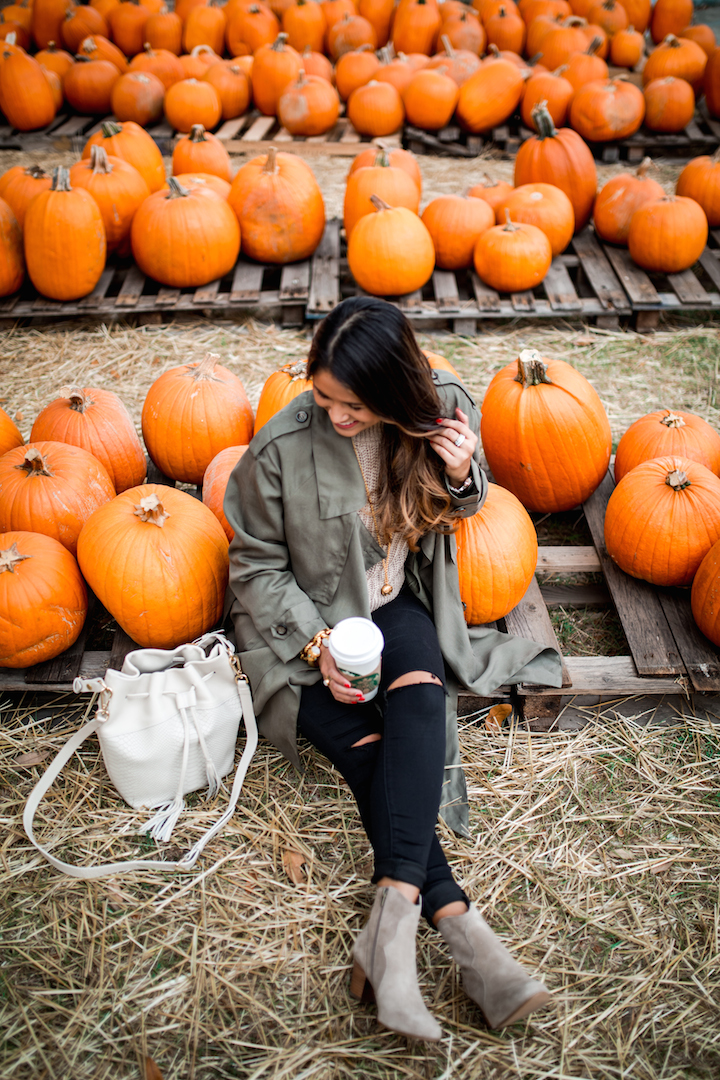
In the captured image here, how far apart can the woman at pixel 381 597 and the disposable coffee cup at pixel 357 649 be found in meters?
0.09

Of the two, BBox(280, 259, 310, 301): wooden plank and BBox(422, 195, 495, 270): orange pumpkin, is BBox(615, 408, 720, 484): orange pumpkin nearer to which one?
BBox(422, 195, 495, 270): orange pumpkin

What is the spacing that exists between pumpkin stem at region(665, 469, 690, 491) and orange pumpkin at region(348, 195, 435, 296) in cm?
251

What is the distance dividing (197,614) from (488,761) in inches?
43.9

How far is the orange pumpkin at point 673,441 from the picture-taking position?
2.95m

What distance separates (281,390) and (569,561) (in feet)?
4.51

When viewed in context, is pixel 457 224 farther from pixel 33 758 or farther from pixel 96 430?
pixel 33 758

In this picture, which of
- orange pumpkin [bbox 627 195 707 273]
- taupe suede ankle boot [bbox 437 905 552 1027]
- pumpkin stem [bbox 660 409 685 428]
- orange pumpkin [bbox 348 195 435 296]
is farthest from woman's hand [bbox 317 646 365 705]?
orange pumpkin [bbox 627 195 707 273]

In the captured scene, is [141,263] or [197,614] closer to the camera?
[197,614]

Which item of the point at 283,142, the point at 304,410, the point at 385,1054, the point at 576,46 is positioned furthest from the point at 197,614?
the point at 576,46

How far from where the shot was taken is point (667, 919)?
2064 mm

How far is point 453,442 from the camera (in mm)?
2074

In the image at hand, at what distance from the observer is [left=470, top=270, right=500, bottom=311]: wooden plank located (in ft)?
15.4

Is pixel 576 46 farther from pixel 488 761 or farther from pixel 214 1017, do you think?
pixel 214 1017

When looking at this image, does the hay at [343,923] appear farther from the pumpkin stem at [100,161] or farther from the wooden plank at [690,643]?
the pumpkin stem at [100,161]
